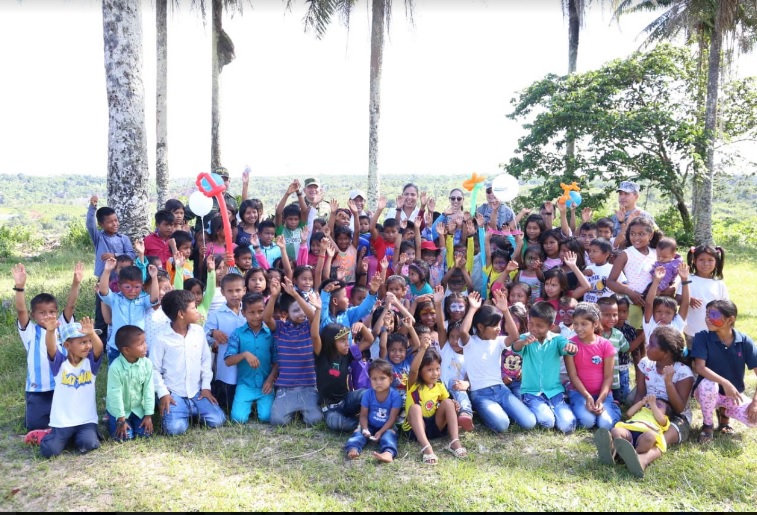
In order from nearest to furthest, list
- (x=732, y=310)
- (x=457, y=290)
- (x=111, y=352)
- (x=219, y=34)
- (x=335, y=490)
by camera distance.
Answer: (x=335, y=490)
(x=732, y=310)
(x=111, y=352)
(x=457, y=290)
(x=219, y=34)

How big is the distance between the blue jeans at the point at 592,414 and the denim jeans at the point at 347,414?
1.84 metres

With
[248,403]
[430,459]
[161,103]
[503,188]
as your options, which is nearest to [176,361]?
[248,403]

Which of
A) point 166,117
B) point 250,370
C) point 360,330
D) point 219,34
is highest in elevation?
point 219,34

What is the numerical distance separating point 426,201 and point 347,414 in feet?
11.4

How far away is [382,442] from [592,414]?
1.87 meters

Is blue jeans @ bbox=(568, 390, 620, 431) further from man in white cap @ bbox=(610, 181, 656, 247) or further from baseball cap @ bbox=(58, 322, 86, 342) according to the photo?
baseball cap @ bbox=(58, 322, 86, 342)

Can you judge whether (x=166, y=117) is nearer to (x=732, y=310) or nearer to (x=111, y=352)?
(x=111, y=352)

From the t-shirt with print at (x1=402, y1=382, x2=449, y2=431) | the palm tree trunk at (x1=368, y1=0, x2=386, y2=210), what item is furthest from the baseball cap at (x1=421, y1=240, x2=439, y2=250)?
the palm tree trunk at (x1=368, y1=0, x2=386, y2=210)

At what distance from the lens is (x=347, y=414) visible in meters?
5.06

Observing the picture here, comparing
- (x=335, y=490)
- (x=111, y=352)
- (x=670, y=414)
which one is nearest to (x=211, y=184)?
(x=111, y=352)

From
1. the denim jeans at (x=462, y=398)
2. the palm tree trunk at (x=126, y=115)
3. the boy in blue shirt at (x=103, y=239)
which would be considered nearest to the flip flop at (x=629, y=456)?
the denim jeans at (x=462, y=398)

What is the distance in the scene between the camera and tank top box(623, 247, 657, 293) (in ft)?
19.6

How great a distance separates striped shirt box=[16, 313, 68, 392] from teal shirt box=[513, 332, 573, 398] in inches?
152

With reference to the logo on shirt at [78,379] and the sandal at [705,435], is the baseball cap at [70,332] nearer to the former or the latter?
the logo on shirt at [78,379]
